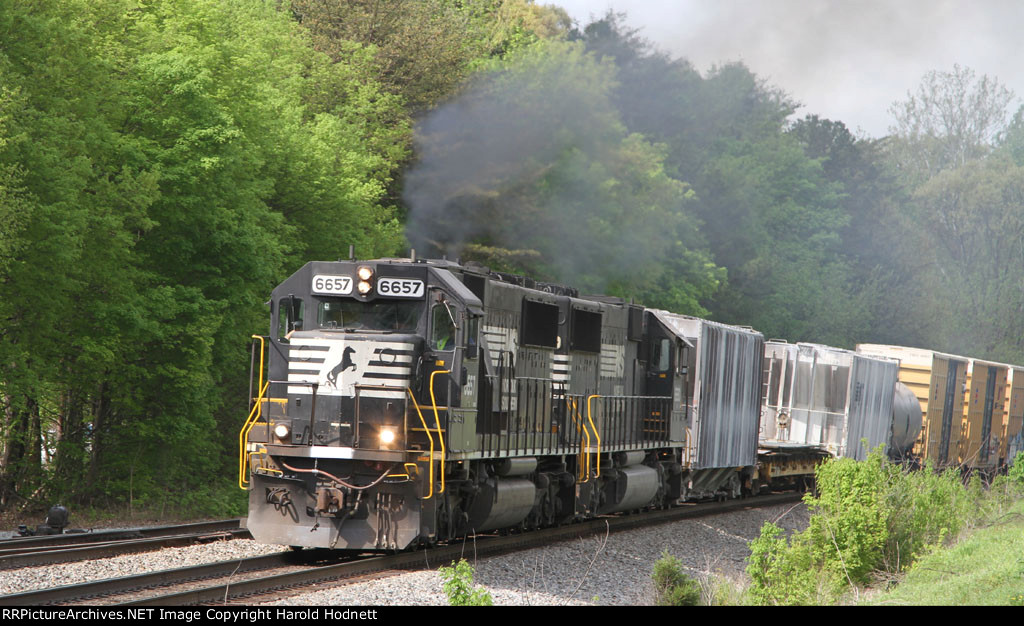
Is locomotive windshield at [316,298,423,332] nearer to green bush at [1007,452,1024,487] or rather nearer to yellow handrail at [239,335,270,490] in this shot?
yellow handrail at [239,335,270,490]

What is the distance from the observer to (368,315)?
1333cm

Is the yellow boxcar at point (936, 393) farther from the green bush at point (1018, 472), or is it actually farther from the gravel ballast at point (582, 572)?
the gravel ballast at point (582, 572)

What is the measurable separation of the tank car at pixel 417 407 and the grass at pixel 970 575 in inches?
196

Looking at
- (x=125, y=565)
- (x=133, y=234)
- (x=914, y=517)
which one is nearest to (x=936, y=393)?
(x=914, y=517)

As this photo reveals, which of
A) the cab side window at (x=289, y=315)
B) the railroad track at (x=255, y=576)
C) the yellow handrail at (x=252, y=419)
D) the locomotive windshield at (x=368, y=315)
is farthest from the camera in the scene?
the cab side window at (x=289, y=315)

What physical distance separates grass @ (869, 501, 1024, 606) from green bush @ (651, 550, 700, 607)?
1.94 metres

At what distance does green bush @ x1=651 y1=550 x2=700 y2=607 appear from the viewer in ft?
37.2

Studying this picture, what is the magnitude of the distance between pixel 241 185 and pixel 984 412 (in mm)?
23934

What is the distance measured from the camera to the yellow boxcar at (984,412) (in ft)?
109

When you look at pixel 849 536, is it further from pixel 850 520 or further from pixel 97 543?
pixel 97 543

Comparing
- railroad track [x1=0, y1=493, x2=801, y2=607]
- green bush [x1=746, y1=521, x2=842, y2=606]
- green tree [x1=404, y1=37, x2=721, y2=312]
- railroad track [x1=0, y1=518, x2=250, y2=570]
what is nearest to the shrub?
green bush [x1=746, y1=521, x2=842, y2=606]

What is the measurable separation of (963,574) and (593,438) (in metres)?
6.08

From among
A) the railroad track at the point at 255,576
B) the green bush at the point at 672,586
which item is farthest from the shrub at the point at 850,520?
the railroad track at the point at 255,576

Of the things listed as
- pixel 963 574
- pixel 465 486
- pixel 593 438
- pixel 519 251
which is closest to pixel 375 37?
pixel 519 251
